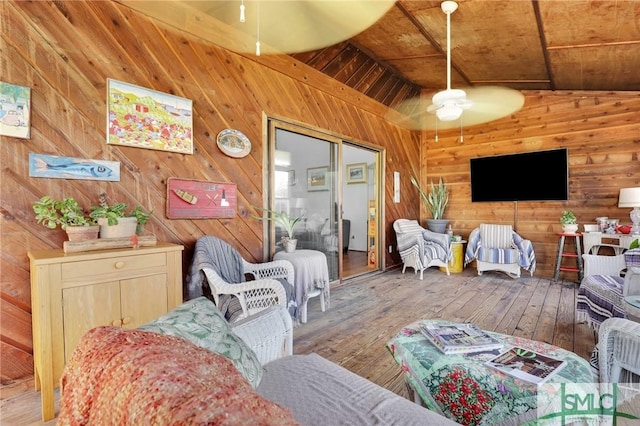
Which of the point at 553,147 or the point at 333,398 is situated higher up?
the point at 553,147

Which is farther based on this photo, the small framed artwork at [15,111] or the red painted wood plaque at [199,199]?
the red painted wood plaque at [199,199]

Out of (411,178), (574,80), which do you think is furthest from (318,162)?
(574,80)

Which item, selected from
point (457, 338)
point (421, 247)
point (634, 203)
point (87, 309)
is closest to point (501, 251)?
point (421, 247)

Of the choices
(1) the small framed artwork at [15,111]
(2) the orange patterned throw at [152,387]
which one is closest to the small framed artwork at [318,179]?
(1) the small framed artwork at [15,111]

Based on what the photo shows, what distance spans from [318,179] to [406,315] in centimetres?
193

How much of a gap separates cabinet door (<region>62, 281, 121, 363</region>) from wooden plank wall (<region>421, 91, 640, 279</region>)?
5.46 meters

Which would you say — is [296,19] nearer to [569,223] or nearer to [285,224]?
[285,224]

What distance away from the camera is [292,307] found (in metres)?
2.58

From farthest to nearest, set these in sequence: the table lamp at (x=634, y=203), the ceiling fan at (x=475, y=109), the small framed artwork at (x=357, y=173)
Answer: the small framed artwork at (x=357, y=173) < the ceiling fan at (x=475, y=109) < the table lamp at (x=634, y=203)

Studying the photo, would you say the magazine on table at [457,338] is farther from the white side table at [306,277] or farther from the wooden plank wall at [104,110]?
the wooden plank wall at [104,110]

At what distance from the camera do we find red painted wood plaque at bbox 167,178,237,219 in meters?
2.50

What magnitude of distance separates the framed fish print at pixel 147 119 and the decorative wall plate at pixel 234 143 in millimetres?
289

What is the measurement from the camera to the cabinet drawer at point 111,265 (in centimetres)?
159

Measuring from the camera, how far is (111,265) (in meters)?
1.71
